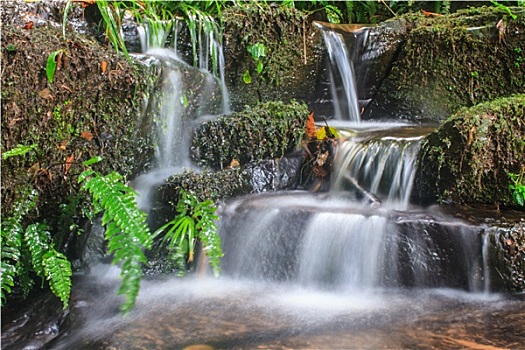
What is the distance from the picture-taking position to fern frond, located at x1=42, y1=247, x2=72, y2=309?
9.57 ft

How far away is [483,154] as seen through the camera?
3707 mm

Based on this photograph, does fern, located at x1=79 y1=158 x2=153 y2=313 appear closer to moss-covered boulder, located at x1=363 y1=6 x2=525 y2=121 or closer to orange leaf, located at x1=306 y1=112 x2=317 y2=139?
orange leaf, located at x1=306 y1=112 x2=317 y2=139

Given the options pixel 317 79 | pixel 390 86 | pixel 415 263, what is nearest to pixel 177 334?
pixel 415 263

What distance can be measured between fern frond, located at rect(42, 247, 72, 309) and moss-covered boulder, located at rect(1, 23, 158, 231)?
1.79 feet

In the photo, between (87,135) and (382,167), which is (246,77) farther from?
(87,135)

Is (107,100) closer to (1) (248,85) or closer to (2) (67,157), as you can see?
(2) (67,157)

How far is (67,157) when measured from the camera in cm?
363

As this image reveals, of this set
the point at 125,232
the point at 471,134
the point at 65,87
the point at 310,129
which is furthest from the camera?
the point at 310,129

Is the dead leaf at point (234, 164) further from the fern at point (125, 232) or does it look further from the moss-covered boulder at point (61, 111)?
the fern at point (125, 232)

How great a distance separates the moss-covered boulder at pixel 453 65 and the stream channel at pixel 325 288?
1858 mm

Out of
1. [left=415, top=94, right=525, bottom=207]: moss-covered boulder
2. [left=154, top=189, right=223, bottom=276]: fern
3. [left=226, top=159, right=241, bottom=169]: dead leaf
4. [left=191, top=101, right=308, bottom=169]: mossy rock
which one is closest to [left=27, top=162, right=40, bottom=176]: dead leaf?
[left=154, top=189, right=223, bottom=276]: fern

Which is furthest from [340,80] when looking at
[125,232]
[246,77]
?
[125,232]

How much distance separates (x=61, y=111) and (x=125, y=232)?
131 cm

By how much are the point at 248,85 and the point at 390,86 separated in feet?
6.14
